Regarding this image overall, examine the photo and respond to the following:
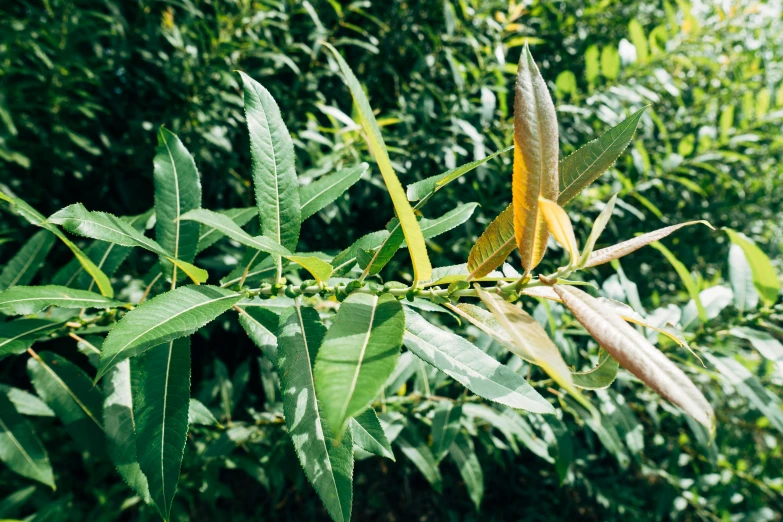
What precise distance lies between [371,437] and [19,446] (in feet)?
3.39

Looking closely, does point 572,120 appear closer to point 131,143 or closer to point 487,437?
point 487,437

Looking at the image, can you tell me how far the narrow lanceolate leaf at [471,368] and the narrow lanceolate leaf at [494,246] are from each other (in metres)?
0.16

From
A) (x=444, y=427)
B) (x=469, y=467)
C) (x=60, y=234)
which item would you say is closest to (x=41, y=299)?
(x=60, y=234)

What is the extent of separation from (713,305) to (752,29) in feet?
8.39

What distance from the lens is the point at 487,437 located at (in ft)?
6.70

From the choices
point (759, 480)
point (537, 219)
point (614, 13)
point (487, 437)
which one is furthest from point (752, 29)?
point (537, 219)

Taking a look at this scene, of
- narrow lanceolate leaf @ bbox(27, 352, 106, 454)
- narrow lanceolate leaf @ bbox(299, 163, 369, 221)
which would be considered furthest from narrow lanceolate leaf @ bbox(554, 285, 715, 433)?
narrow lanceolate leaf @ bbox(27, 352, 106, 454)

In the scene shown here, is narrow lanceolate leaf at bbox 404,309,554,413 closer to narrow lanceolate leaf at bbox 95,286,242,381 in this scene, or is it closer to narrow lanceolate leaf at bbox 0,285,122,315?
narrow lanceolate leaf at bbox 95,286,242,381

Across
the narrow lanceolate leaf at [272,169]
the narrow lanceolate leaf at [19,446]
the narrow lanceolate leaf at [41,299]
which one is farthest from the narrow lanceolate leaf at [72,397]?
the narrow lanceolate leaf at [272,169]

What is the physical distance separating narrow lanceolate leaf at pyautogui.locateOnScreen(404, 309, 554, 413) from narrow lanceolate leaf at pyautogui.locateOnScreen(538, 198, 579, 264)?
0.80 feet

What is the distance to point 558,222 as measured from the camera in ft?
2.05

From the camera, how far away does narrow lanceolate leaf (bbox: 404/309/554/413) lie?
75 centimetres

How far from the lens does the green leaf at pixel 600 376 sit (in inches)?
27.0

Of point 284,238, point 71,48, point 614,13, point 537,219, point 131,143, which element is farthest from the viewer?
point 614,13
